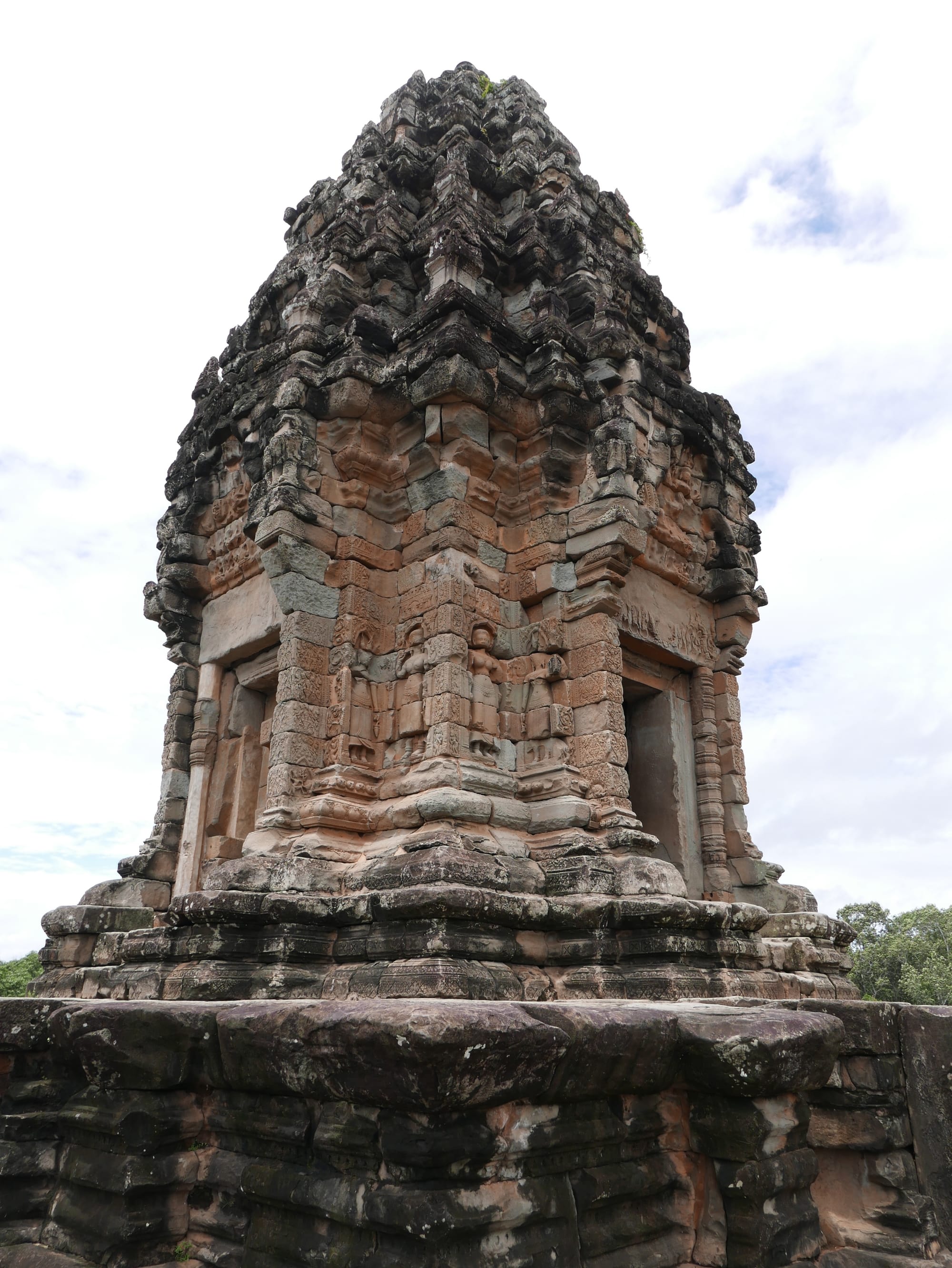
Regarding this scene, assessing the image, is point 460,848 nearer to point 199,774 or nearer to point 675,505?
point 199,774

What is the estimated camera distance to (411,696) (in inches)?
269

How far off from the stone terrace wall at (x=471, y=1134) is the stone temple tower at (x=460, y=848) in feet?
0.06

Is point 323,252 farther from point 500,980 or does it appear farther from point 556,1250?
point 556,1250

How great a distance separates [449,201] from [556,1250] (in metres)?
8.14

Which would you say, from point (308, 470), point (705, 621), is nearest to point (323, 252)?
point (308, 470)

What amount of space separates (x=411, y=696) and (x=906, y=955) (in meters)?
34.3

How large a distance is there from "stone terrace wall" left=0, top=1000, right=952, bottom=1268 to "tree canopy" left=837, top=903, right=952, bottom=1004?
1237 inches

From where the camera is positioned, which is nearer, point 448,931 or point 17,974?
point 448,931

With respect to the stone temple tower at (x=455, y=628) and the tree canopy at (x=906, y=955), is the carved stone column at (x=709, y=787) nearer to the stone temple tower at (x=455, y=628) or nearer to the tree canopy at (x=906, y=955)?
the stone temple tower at (x=455, y=628)

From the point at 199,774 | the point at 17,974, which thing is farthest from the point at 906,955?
the point at 199,774

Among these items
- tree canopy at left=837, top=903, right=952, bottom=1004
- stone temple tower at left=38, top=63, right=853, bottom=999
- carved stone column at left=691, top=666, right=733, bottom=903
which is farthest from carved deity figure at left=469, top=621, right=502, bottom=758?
tree canopy at left=837, top=903, right=952, bottom=1004

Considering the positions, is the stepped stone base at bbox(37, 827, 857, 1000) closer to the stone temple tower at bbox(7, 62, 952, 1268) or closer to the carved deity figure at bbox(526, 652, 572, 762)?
the stone temple tower at bbox(7, 62, 952, 1268)

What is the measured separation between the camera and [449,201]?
8.48m

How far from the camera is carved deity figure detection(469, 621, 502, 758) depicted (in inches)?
261
